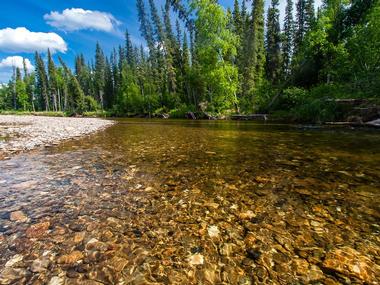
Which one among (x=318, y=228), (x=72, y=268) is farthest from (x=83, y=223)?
(x=318, y=228)

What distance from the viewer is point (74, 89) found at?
247 feet

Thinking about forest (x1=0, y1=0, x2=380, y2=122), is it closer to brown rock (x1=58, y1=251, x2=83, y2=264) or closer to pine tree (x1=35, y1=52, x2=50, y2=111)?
pine tree (x1=35, y1=52, x2=50, y2=111)

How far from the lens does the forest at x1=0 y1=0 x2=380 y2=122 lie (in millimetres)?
20906

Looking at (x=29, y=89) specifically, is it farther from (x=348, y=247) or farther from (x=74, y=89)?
(x=348, y=247)

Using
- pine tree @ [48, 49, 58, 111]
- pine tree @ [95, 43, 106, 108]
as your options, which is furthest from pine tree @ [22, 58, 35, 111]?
pine tree @ [95, 43, 106, 108]

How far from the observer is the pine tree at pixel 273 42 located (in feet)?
162

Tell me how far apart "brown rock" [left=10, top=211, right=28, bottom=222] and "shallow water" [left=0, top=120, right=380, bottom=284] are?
0.04 ft

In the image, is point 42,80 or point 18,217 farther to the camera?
point 42,80

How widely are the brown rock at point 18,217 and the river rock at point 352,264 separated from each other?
147 inches

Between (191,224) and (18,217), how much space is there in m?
2.43

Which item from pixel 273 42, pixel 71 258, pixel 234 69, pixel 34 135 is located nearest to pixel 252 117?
pixel 234 69

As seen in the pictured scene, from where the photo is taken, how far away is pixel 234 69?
28.4m

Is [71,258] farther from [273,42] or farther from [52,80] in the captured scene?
[52,80]

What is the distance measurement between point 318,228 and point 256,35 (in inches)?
1910
